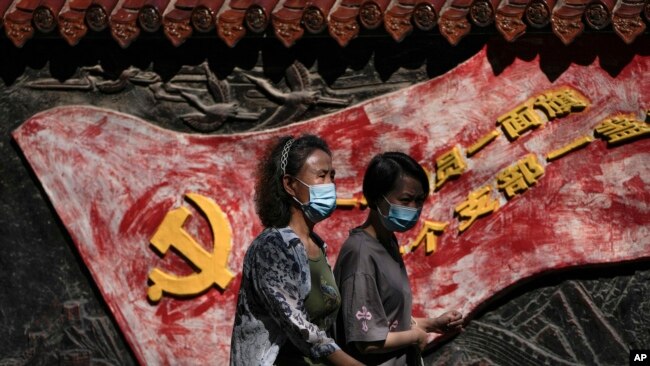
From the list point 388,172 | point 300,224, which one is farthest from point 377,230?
point 300,224

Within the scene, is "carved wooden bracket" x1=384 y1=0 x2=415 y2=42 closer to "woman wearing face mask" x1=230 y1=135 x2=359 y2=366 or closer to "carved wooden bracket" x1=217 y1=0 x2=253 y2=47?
"carved wooden bracket" x1=217 y1=0 x2=253 y2=47

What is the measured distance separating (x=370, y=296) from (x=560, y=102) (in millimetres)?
2509

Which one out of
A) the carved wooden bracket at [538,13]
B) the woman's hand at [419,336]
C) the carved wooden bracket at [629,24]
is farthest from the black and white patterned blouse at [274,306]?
the carved wooden bracket at [629,24]

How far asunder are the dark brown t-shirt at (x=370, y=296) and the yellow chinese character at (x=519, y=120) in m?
2.09

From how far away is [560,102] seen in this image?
7164 millimetres

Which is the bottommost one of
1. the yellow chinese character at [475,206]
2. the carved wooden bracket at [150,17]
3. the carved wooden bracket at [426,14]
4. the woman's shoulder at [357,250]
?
the yellow chinese character at [475,206]

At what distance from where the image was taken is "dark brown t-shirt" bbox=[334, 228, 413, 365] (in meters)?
4.97

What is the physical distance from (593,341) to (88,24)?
297cm

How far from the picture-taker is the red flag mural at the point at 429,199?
7141 mm

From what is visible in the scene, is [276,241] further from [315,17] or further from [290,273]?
[315,17]

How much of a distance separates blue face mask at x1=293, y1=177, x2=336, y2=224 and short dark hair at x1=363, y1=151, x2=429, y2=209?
377mm

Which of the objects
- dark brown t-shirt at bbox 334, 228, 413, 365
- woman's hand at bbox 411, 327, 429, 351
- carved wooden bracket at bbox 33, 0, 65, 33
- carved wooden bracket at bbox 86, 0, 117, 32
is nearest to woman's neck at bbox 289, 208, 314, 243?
dark brown t-shirt at bbox 334, 228, 413, 365

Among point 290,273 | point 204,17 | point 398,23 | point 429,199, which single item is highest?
point 290,273

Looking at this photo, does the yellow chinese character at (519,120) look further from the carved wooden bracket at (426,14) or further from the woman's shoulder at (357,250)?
the woman's shoulder at (357,250)
